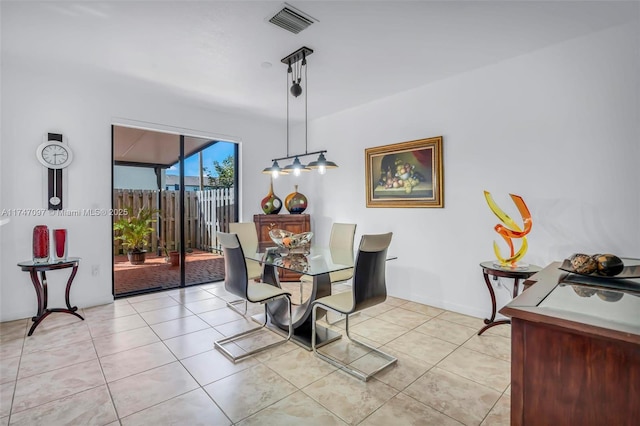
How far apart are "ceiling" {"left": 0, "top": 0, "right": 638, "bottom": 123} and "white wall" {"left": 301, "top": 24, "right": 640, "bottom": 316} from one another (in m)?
0.24

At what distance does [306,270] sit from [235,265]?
67 centimetres

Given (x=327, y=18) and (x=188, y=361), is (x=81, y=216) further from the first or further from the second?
(x=327, y=18)

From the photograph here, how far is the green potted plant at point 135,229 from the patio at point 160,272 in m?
0.32

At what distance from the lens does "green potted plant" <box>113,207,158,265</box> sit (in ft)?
16.7

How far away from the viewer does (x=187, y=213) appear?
5.72 meters

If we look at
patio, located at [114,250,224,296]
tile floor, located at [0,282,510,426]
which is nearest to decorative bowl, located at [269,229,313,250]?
tile floor, located at [0,282,510,426]

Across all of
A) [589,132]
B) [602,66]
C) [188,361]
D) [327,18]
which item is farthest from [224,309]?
[602,66]

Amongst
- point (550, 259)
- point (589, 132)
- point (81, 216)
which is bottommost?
point (550, 259)

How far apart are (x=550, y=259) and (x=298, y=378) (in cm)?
249

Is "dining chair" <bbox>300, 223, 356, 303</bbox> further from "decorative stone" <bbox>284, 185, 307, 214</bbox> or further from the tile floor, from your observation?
"decorative stone" <bbox>284, 185, 307, 214</bbox>

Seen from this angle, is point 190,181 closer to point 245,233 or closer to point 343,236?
point 245,233

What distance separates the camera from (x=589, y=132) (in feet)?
8.73

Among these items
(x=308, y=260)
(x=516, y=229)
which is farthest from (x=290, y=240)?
(x=516, y=229)

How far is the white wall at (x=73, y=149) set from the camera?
325cm
